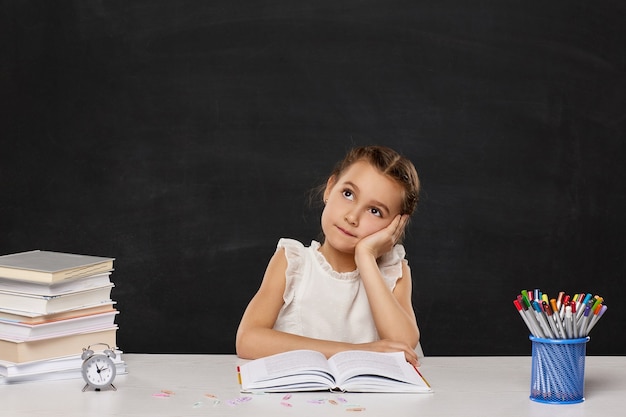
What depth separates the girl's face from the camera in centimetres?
223

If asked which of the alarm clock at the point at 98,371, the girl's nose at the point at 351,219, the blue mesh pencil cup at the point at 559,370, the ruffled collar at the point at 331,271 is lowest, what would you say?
the blue mesh pencil cup at the point at 559,370

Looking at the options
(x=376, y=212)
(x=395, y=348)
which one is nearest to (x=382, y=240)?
(x=376, y=212)

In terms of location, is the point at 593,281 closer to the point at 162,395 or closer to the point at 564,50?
the point at 564,50

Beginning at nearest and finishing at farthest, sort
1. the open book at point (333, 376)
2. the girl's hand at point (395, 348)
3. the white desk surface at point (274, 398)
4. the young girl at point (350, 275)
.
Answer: the white desk surface at point (274, 398) → the open book at point (333, 376) → the girl's hand at point (395, 348) → the young girl at point (350, 275)

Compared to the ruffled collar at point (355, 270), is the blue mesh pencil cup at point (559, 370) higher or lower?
lower

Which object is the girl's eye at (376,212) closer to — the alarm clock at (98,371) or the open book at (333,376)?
the open book at (333,376)

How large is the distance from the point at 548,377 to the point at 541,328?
0.28ft

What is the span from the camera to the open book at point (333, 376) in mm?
1694

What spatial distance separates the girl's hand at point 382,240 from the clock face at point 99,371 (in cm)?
71

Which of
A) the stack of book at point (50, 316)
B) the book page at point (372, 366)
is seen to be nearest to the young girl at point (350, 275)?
the book page at point (372, 366)

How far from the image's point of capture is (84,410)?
1.59 meters

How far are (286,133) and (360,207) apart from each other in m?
1.41

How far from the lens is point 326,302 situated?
2359 mm

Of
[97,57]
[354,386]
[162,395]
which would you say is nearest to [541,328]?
[354,386]
